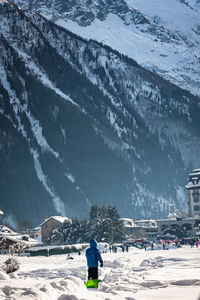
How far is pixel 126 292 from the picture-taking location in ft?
54.4

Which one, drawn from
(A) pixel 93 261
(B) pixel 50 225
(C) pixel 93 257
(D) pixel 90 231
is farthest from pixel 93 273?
(B) pixel 50 225

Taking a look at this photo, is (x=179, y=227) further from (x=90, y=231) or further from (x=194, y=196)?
(x=90, y=231)

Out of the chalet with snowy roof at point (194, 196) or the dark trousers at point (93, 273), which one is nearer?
the dark trousers at point (93, 273)

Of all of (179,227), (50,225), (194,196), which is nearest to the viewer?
(179,227)

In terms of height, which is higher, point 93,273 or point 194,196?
point 194,196

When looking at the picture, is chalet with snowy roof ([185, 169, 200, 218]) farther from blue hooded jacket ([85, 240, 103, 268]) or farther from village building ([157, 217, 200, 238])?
blue hooded jacket ([85, 240, 103, 268])

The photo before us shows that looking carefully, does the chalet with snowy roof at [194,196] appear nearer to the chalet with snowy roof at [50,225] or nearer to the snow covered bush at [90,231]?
the snow covered bush at [90,231]

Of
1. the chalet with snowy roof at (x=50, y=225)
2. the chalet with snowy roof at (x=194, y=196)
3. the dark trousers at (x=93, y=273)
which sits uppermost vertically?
the chalet with snowy roof at (x=194, y=196)

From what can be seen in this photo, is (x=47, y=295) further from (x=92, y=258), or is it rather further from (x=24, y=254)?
(x=24, y=254)

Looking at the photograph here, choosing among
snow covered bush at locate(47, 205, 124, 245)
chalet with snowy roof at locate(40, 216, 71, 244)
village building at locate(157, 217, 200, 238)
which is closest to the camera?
snow covered bush at locate(47, 205, 124, 245)

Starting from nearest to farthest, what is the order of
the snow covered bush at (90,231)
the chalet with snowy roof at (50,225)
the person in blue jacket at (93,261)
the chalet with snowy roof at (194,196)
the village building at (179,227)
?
the person in blue jacket at (93,261) < the snow covered bush at (90,231) < the village building at (179,227) < the chalet with snowy roof at (50,225) < the chalet with snowy roof at (194,196)

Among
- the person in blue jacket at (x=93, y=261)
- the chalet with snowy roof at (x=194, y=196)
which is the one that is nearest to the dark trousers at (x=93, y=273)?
the person in blue jacket at (x=93, y=261)

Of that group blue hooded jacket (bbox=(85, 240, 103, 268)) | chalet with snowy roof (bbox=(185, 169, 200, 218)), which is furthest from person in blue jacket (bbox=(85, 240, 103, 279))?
chalet with snowy roof (bbox=(185, 169, 200, 218))

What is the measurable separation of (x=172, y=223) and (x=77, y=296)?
129291 mm
